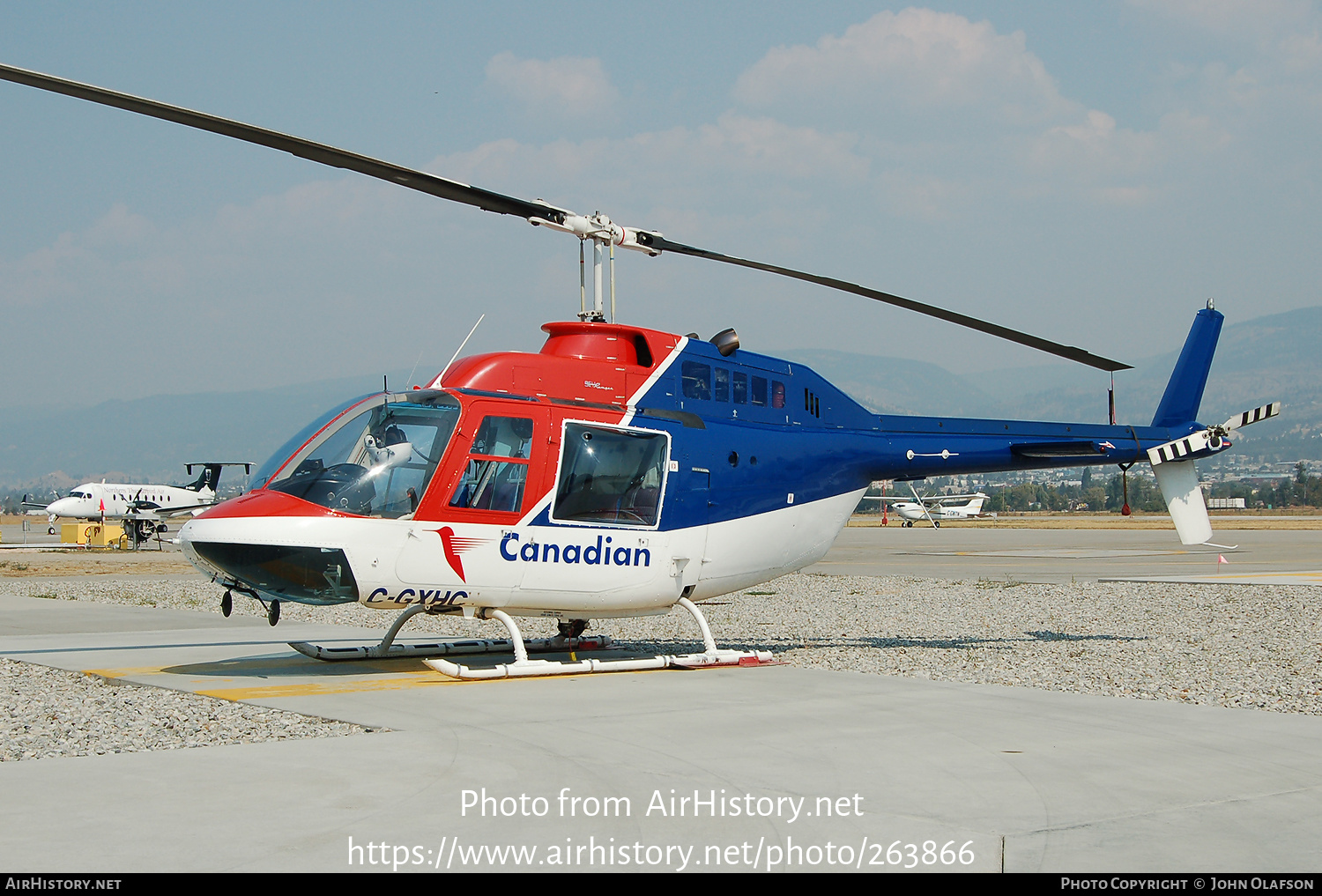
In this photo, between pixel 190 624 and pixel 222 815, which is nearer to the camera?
pixel 222 815

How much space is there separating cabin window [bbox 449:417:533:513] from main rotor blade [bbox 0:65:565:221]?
1.87m

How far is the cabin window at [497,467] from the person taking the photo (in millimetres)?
9461

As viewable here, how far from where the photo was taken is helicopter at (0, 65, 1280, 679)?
29.0 feet

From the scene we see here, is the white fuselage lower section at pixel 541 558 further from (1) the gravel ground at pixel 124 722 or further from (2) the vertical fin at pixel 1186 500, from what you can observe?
(2) the vertical fin at pixel 1186 500

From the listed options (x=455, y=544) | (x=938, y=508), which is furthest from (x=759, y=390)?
(x=938, y=508)

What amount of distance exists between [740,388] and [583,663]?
3417 mm

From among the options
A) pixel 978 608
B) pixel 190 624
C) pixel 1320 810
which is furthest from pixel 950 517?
pixel 1320 810

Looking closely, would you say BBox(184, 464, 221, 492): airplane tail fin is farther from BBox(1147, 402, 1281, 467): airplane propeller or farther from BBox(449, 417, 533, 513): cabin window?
BBox(1147, 402, 1281, 467): airplane propeller

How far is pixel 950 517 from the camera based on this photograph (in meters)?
83.1

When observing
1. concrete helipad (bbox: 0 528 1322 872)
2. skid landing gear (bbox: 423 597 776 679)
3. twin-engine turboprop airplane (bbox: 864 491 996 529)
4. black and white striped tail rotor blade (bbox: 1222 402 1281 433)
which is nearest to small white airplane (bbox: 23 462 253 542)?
twin-engine turboprop airplane (bbox: 864 491 996 529)

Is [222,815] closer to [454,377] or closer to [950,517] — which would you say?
[454,377]

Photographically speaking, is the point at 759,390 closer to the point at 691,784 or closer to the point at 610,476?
the point at 610,476

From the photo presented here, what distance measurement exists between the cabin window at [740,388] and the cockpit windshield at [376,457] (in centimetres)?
339
